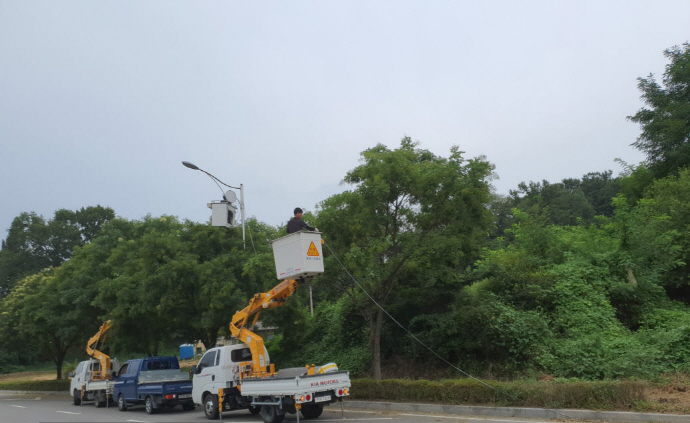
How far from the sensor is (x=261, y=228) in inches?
848

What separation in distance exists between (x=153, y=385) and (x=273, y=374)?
6550 millimetres

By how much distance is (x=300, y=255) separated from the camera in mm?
12977

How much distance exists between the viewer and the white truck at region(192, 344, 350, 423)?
12.4 m

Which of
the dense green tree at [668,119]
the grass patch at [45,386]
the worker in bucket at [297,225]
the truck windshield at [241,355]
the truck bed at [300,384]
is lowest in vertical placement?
the grass patch at [45,386]

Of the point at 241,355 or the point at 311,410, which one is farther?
the point at 241,355

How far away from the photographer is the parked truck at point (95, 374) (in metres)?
23.1

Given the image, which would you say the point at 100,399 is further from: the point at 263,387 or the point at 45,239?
the point at 45,239

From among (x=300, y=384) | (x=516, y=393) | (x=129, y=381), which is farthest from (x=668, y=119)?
(x=129, y=381)

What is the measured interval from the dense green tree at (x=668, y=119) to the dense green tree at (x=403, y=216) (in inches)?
653

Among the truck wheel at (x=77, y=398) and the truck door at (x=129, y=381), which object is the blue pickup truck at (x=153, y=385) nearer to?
the truck door at (x=129, y=381)

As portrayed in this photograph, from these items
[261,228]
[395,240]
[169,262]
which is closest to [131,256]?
[169,262]

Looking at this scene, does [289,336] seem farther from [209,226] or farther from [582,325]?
[582,325]

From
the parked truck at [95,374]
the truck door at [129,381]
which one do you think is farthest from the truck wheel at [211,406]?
the parked truck at [95,374]

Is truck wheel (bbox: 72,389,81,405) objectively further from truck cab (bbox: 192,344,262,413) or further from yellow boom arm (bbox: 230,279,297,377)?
yellow boom arm (bbox: 230,279,297,377)
